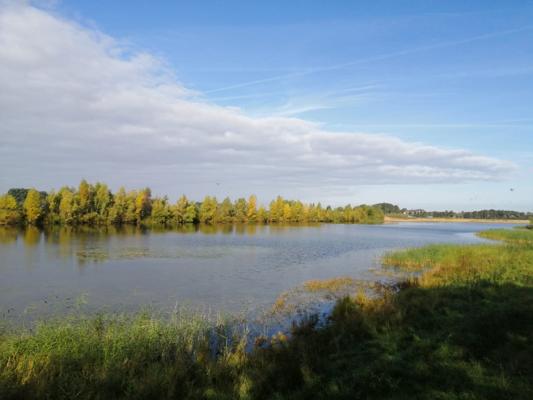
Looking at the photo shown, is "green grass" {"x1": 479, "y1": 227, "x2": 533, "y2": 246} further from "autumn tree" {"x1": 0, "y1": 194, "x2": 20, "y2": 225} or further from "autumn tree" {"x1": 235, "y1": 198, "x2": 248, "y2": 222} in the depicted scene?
"autumn tree" {"x1": 0, "y1": 194, "x2": 20, "y2": 225}

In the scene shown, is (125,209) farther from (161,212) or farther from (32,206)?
(32,206)

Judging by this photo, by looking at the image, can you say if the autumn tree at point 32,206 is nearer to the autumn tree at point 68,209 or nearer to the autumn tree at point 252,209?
the autumn tree at point 68,209

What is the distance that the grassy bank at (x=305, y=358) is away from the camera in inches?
271

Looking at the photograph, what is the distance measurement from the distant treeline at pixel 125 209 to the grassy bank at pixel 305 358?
67.1m

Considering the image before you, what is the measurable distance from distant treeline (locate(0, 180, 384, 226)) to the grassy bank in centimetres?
6714

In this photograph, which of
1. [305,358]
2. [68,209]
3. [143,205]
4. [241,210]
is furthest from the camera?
[241,210]

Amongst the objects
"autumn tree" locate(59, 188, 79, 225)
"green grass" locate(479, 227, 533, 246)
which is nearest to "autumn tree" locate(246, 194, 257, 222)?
"autumn tree" locate(59, 188, 79, 225)

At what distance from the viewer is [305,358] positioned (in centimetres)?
897

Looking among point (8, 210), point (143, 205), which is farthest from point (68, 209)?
point (143, 205)

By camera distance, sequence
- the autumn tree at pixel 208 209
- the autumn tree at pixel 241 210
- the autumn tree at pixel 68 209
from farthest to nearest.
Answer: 1. the autumn tree at pixel 241 210
2. the autumn tree at pixel 208 209
3. the autumn tree at pixel 68 209

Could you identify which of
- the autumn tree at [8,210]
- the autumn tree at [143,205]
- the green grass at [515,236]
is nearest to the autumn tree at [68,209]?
the autumn tree at [8,210]

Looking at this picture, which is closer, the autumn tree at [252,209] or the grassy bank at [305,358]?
the grassy bank at [305,358]

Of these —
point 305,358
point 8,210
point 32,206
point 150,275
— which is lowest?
point 150,275

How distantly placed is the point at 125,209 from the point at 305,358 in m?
82.0
